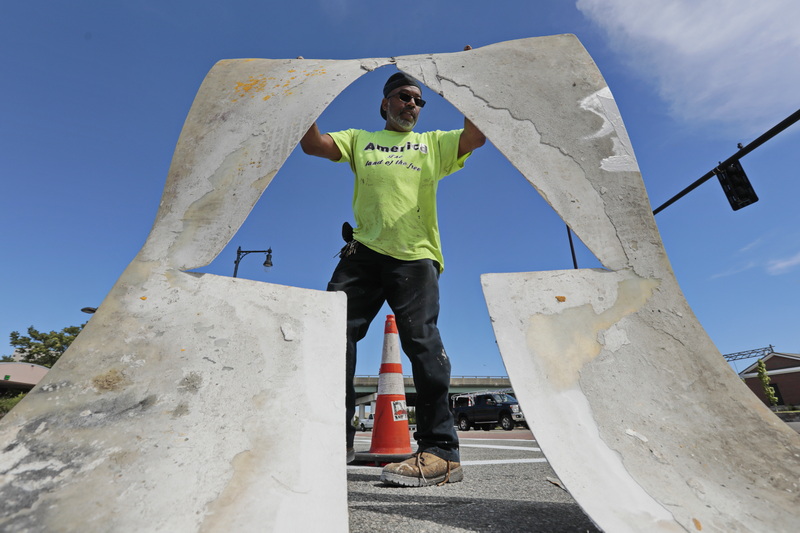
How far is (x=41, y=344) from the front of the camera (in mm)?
24406

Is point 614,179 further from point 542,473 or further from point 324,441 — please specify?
point 542,473

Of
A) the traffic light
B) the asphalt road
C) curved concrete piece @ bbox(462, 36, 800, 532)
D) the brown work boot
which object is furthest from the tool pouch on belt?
the traffic light

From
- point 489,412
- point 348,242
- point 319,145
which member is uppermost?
point 319,145

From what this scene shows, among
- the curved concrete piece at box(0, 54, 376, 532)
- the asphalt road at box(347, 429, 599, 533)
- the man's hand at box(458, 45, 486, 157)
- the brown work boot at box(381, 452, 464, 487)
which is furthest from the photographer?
the man's hand at box(458, 45, 486, 157)

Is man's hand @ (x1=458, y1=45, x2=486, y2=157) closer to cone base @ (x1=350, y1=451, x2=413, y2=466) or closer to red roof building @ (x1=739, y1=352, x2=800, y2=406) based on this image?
cone base @ (x1=350, y1=451, x2=413, y2=466)

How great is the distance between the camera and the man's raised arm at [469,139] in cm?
225

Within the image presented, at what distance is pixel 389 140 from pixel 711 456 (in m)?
2.01

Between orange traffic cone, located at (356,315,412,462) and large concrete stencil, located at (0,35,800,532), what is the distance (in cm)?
243

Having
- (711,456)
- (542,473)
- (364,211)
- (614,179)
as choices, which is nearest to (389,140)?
(364,211)

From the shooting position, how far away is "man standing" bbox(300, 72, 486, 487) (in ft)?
6.50

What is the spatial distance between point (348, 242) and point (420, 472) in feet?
3.90

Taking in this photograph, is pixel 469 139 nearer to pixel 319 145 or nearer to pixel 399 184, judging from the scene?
pixel 399 184

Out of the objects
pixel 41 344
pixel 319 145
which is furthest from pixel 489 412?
pixel 41 344

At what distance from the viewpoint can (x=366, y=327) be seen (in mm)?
2143
